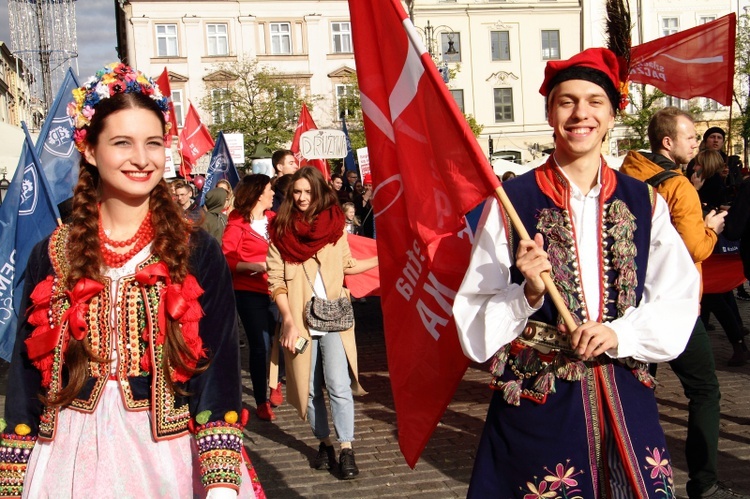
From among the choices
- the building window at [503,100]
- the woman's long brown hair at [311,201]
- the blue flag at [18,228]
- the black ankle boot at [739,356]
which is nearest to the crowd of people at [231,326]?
the woman's long brown hair at [311,201]

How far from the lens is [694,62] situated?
805cm

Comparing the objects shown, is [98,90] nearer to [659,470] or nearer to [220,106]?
[659,470]

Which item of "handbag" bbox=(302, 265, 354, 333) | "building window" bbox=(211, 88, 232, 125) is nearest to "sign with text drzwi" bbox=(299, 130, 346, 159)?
"handbag" bbox=(302, 265, 354, 333)

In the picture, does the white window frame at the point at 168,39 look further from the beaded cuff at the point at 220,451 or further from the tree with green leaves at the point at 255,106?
the beaded cuff at the point at 220,451

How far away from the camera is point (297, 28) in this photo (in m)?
50.9

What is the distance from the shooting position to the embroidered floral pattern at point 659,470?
278cm

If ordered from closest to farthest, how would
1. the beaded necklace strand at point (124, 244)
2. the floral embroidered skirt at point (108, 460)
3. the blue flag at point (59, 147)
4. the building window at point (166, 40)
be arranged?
the floral embroidered skirt at point (108, 460), the beaded necklace strand at point (124, 244), the blue flag at point (59, 147), the building window at point (166, 40)

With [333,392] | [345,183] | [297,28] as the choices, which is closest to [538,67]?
[297,28]

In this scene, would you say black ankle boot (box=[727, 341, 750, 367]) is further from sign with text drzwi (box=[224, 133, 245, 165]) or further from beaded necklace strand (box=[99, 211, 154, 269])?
sign with text drzwi (box=[224, 133, 245, 165])

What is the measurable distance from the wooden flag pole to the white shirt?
0.26 feet

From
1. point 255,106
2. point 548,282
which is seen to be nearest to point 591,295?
point 548,282

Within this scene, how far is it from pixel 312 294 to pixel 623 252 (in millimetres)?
3306

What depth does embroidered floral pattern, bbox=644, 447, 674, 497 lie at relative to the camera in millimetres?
2783

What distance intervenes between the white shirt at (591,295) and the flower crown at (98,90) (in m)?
1.19
